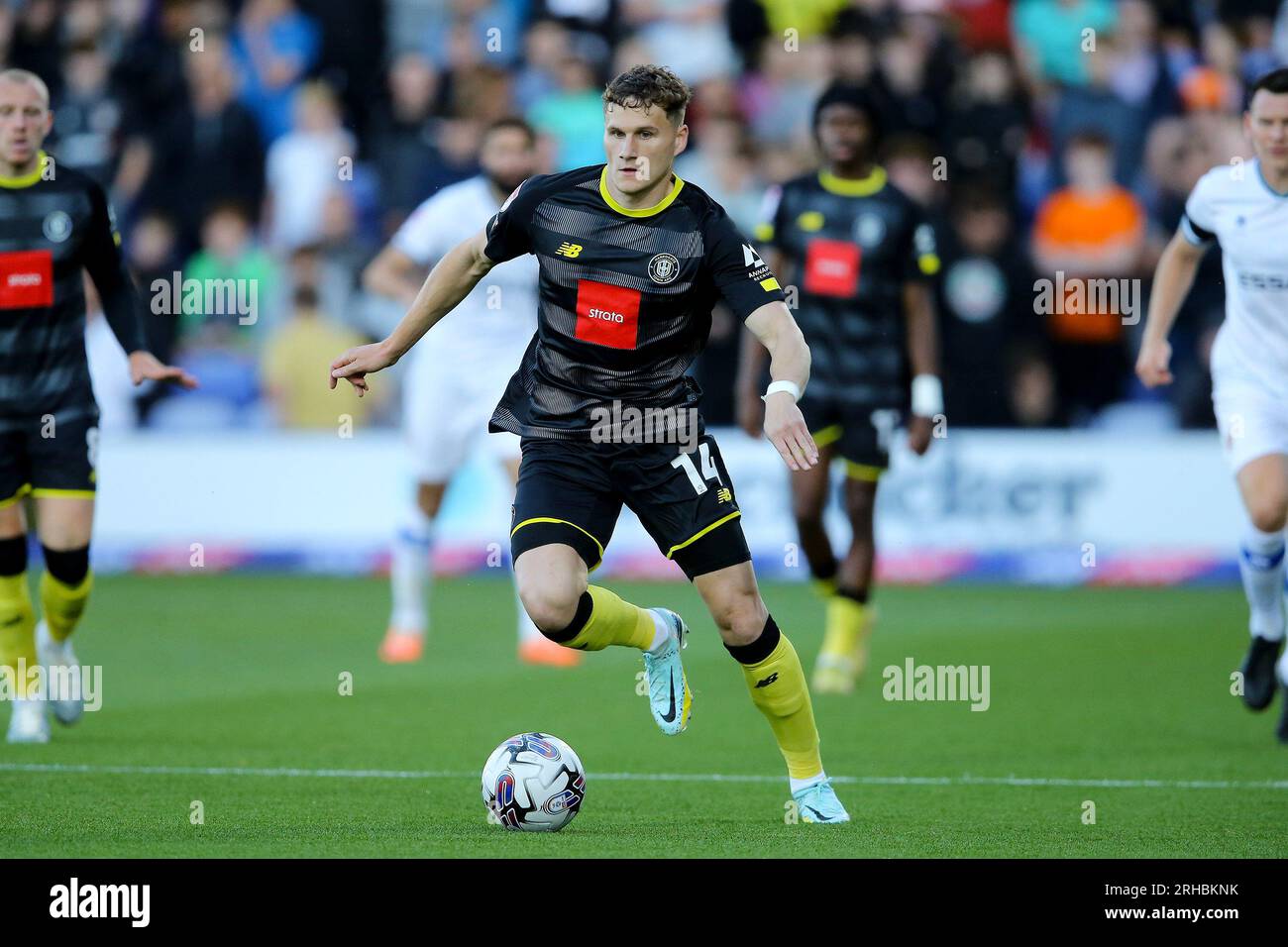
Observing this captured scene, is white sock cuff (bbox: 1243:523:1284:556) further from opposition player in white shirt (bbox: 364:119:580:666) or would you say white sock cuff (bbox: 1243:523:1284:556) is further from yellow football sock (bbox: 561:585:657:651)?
opposition player in white shirt (bbox: 364:119:580:666)

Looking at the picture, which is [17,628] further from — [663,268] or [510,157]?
[510,157]

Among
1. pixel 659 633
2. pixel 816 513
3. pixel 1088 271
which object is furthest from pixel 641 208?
pixel 1088 271

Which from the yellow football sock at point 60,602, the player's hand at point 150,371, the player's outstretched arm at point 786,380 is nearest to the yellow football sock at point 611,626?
the player's outstretched arm at point 786,380

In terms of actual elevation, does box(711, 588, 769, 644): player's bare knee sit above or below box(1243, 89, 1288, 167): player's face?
below

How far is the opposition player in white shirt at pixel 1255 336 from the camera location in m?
9.17

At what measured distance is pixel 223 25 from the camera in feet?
62.6

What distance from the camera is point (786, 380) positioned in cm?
659

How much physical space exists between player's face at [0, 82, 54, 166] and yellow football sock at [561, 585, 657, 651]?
3.24 m

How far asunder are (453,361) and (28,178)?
383cm

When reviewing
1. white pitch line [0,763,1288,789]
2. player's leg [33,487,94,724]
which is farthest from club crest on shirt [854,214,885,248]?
player's leg [33,487,94,724]

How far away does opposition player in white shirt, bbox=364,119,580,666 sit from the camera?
40.1 ft

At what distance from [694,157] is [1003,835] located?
438 inches
